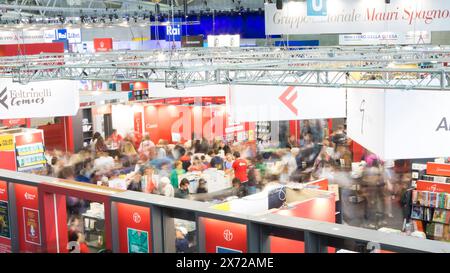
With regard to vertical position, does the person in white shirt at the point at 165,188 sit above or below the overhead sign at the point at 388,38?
below

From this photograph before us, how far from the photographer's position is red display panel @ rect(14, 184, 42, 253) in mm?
7984

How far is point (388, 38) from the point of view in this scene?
15914 mm

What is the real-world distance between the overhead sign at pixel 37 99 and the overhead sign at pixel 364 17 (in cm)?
462

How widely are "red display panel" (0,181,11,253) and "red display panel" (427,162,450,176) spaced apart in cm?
727

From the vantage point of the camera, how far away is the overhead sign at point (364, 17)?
40.2ft

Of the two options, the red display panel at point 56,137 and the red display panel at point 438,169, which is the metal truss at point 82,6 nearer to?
the red display panel at point 56,137

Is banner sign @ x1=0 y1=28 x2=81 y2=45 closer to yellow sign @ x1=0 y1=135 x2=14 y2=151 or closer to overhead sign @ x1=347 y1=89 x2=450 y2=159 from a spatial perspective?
yellow sign @ x1=0 y1=135 x2=14 y2=151

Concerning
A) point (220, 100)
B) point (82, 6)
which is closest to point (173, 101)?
point (220, 100)

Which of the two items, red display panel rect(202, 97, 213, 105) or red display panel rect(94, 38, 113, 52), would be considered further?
red display panel rect(94, 38, 113, 52)

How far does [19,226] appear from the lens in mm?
8320

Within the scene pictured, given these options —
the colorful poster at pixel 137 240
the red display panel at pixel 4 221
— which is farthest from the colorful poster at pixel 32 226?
the colorful poster at pixel 137 240

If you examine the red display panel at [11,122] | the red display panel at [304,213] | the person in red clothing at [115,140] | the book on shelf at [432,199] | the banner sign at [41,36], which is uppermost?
the banner sign at [41,36]

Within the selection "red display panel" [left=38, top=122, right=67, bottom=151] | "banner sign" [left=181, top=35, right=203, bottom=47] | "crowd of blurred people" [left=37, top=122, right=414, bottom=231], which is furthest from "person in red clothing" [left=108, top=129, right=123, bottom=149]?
"banner sign" [left=181, top=35, right=203, bottom=47]
